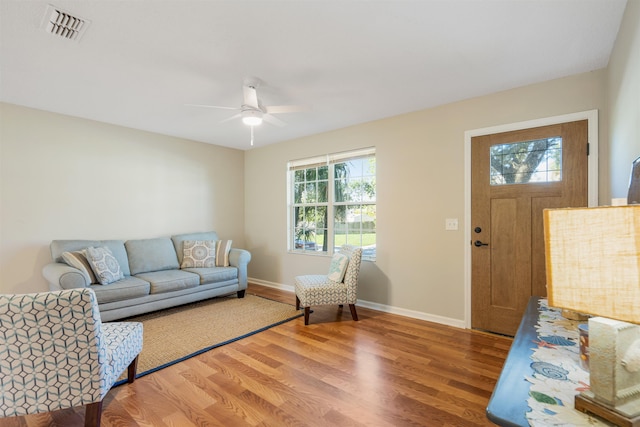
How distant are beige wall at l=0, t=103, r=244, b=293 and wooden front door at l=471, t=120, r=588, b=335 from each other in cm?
415

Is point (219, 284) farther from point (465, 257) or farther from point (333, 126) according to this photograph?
point (465, 257)

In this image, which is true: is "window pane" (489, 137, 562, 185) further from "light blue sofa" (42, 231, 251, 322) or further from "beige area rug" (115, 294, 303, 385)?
"light blue sofa" (42, 231, 251, 322)

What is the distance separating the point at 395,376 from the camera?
2.29 meters

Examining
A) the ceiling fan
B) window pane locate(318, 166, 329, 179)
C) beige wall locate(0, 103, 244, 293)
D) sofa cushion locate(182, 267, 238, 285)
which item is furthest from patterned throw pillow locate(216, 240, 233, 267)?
the ceiling fan

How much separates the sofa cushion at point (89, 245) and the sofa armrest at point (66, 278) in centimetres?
38

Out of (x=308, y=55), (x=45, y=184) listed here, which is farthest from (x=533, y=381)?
(x=45, y=184)

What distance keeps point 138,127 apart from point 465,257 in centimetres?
465

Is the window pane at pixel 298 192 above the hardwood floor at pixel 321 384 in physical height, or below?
above

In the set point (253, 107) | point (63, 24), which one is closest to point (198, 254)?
point (253, 107)

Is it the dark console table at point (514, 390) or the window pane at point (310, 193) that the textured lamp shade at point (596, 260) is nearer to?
the dark console table at point (514, 390)

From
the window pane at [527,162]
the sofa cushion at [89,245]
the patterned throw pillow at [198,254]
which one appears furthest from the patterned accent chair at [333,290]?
the sofa cushion at [89,245]

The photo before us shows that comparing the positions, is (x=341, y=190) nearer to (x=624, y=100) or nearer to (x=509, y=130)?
(x=509, y=130)

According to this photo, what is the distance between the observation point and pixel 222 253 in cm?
453

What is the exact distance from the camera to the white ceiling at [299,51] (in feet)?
6.05
